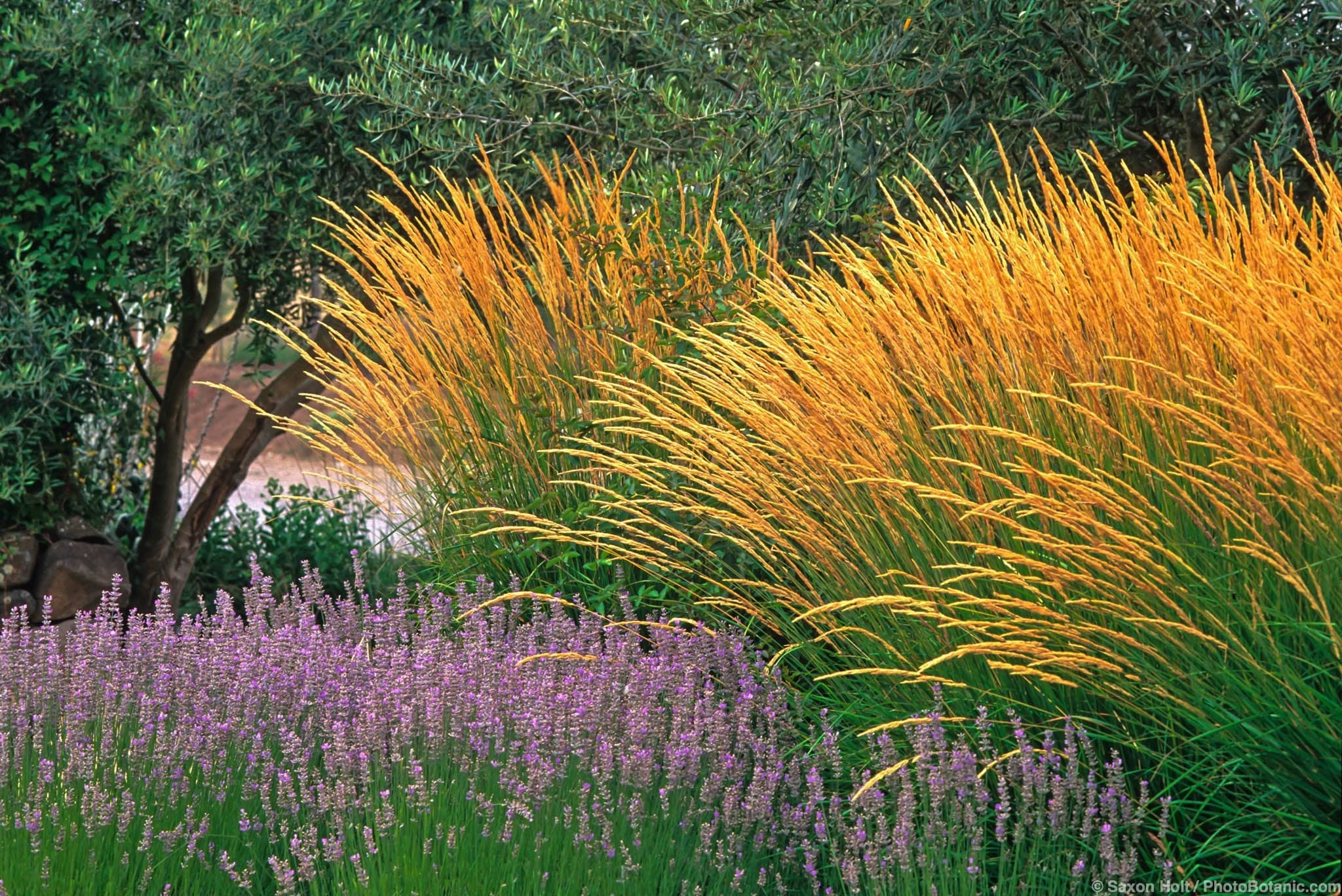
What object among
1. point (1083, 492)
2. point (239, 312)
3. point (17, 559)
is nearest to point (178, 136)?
point (239, 312)

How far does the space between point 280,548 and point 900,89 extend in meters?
4.09

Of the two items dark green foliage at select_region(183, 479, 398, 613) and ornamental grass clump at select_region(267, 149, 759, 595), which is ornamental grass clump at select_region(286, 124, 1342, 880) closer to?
ornamental grass clump at select_region(267, 149, 759, 595)

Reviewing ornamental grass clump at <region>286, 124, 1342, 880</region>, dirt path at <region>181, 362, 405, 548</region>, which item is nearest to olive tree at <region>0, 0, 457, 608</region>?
ornamental grass clump at <region>286, 124, 1342, 880</region>

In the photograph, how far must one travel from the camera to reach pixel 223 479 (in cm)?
685

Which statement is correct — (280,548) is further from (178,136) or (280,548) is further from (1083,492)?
(1083,492)

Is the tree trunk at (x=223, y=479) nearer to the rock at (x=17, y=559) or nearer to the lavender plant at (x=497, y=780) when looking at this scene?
the rock at (x=17, y=559)

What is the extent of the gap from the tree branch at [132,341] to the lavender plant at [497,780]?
9.41 feet

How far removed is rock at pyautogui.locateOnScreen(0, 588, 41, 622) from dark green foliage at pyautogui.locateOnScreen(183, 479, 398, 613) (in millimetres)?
891

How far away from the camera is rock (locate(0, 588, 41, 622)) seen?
5.90 meters

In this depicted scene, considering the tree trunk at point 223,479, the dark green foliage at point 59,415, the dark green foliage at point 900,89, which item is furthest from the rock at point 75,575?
the dark green foliage at point 900,89

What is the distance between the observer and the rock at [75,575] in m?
6.09

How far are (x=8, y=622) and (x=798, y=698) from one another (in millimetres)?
2245

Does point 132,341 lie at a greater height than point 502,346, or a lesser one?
greater

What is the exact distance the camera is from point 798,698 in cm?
323
